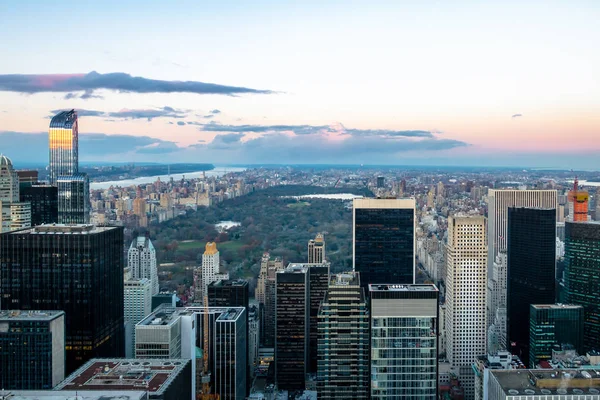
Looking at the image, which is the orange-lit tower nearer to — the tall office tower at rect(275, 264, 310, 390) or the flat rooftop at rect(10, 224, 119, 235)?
the tall office tower at rect(275, 264, 310, 390)

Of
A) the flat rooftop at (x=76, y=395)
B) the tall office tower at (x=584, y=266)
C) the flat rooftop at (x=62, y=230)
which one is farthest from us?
the tall office tower at (x=584, y=266)

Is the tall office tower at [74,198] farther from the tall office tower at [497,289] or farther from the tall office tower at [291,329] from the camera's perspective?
the tall office tower at [497,289]

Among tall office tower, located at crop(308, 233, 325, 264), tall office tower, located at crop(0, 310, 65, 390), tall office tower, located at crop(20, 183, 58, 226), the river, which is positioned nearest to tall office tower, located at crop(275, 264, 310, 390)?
tall office tower, located at crop(308, 233, 325, 264)

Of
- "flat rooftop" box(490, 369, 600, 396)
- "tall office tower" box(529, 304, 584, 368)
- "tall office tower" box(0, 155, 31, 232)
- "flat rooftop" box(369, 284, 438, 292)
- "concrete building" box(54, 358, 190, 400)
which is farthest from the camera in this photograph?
"tall office tower" box(0, 155, 31, 232)

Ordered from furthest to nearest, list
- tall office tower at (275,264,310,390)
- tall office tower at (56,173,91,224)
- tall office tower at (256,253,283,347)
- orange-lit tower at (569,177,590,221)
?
1. orange-lit tower at (569,177,590,221)
2. tall office tower at (56,173,91,224)
3. tall office tower at (256,253,283,347)
4. tall office tower at (275,264,310,390)

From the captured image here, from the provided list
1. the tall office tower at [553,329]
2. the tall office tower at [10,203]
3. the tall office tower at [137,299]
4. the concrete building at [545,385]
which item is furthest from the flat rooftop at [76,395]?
the tall office tower at [553,329]

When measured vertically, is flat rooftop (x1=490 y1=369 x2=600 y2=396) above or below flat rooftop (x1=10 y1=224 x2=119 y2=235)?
below
